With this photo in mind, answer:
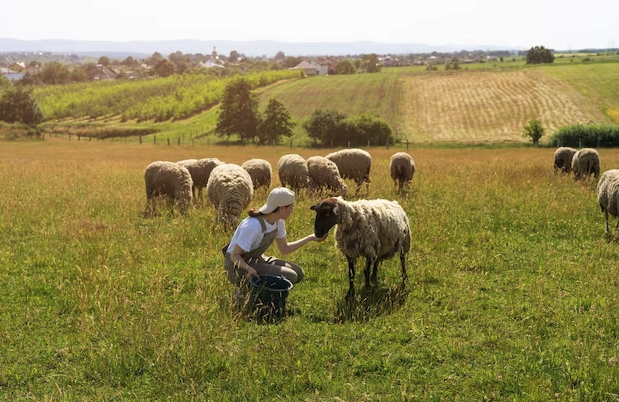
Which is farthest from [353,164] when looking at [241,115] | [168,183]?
[241,115]

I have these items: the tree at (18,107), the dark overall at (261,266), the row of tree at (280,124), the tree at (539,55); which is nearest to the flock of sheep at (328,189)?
the dark overall at (261,266)

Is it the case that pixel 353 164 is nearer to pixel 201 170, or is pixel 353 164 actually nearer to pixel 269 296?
pixel 201 170

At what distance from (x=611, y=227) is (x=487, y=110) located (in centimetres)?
6964

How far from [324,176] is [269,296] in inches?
410

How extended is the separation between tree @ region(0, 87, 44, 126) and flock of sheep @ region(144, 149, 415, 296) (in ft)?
249

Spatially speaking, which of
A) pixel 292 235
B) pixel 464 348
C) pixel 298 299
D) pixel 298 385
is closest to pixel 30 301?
pixel 298 299

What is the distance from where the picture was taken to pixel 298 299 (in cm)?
831

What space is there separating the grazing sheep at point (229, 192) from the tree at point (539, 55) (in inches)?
5460

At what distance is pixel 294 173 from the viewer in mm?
17641

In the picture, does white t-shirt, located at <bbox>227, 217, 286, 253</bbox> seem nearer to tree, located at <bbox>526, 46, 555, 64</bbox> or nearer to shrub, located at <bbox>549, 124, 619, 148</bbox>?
shrub, located at <bbox>549, 124, 619, 148</bbox>

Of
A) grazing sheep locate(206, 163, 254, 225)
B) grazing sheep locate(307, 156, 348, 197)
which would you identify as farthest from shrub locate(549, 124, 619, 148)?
grazing sheep locate(206, 163, 254, 225)

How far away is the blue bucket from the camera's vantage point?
729 centimetres

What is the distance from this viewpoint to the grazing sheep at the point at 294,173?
17547 millimetres

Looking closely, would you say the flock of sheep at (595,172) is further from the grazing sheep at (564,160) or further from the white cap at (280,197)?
the white cap at (280,197)
